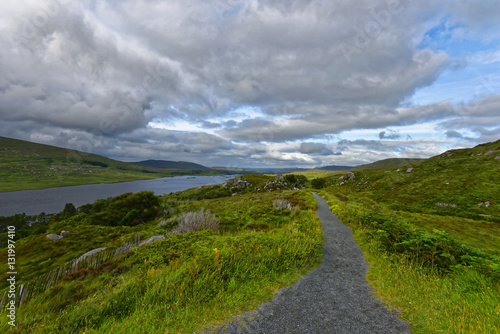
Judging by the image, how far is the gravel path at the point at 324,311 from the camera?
495 cm

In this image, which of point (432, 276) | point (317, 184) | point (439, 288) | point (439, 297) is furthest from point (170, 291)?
point (317, 184)

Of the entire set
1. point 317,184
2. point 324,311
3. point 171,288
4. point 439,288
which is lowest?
point 317,184

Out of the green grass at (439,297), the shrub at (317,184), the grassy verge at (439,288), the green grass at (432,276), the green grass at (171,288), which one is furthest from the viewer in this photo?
the shrub at (317,184)

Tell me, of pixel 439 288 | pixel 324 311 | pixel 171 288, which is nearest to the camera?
pixel 324 311

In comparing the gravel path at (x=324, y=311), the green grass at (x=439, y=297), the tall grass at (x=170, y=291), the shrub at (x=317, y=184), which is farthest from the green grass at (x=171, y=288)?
the shrub at (x=317, y=184)

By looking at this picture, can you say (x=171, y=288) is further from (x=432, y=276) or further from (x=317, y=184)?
(x=317, y=184)

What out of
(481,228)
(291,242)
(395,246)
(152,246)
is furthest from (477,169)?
(152,246)

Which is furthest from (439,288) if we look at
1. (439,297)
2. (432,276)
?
(432,276)

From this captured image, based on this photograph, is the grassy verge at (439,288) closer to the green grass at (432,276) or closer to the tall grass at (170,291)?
the green grass at (432,276)

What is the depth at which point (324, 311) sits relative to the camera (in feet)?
18.7

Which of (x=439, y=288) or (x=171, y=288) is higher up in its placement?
(x=439, y=288)

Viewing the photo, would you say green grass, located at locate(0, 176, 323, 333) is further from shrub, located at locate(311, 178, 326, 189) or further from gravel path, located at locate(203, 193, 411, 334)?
shrub, located at locate(311, 178, 326, 189)

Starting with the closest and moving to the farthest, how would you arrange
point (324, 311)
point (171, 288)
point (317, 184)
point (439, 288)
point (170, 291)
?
point (324, 311), point (170, 291), point (171, 288), point (439, 288), point (317, 184)

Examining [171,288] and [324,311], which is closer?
[324,311]
